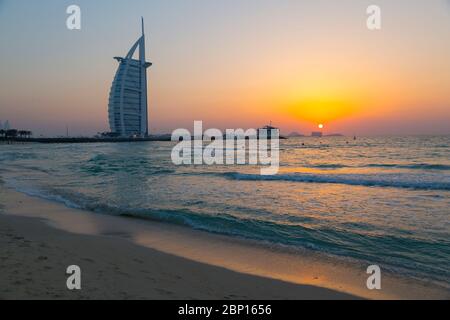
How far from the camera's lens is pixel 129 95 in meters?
136

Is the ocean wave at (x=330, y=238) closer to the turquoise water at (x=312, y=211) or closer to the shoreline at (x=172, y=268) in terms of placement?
the turquoise water at (x=312, y=211)

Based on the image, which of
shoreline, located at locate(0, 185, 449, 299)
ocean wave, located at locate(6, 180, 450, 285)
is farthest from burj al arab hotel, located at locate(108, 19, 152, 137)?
shoreline, located at locate(0, 185, 449, 299)

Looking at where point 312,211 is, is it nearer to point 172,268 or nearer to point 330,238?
point 330,238

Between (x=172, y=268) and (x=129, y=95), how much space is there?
138 m

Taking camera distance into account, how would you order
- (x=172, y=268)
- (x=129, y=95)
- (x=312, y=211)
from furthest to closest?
1. (x=129, y=95)
2. (x=312, y=211)
3. (x=172, y=268)

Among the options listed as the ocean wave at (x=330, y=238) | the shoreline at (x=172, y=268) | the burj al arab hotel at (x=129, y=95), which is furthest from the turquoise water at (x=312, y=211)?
the burj al arab hotel at (x=129, y=95)

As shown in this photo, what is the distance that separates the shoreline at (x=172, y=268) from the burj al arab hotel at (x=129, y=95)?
133387mm

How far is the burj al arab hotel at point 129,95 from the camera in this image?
135 meters

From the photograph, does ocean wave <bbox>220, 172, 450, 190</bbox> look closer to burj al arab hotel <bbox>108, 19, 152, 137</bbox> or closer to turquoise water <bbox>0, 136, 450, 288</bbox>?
turquoise water <bbox>0, 136, 450, 288</bbox>

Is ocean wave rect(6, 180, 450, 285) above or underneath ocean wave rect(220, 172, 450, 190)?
underneath

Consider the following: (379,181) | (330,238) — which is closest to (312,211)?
(330,238)

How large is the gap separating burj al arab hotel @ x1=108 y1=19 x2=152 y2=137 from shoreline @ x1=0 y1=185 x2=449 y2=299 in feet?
438

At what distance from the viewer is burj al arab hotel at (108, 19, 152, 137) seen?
13462 cm

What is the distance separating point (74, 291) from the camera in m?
4.27
